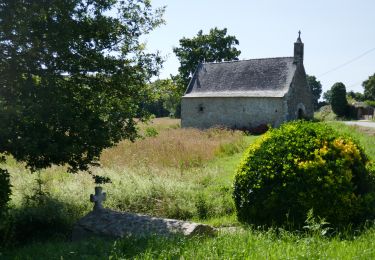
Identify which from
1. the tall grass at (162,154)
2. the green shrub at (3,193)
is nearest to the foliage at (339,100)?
the tall grass at (162,154)

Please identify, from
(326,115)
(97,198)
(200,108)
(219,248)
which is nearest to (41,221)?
(97,198)

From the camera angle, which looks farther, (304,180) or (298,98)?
(298,98)

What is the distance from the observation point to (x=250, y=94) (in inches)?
1228

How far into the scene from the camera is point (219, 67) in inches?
1414

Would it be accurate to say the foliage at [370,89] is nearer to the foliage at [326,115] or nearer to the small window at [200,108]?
the foliage at [326,115]

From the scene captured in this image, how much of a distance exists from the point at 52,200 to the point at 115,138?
1969mm

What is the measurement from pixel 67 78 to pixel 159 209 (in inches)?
131

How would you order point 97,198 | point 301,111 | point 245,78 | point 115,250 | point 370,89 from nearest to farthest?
point 115,250
point 97,198
point 301,111
point 245,78
point 370,89

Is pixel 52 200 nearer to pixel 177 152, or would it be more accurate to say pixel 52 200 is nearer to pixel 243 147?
pixel 177 152

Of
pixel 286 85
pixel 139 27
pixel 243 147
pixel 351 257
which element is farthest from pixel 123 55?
pixel 286 85

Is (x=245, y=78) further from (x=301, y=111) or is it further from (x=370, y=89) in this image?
(x=370, y=89)

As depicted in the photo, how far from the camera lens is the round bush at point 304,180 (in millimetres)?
5801

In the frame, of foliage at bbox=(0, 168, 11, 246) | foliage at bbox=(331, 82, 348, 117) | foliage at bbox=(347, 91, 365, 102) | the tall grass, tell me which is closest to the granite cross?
foliage at bbox=(0, 168, 11, 246)

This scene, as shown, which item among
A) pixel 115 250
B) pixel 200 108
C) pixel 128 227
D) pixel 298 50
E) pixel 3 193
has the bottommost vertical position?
pixel 128 227
